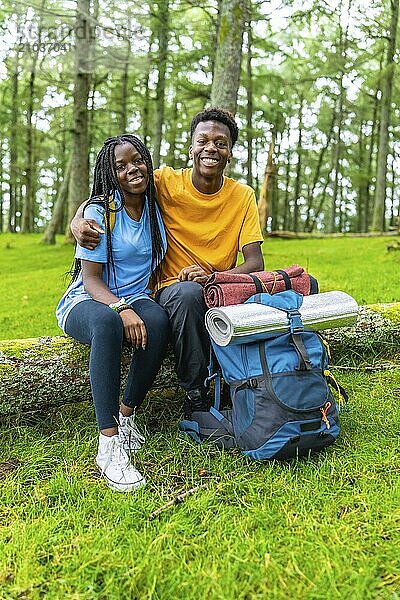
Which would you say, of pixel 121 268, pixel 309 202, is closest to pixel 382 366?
pixel 121 268

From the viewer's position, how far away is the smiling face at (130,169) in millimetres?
3174

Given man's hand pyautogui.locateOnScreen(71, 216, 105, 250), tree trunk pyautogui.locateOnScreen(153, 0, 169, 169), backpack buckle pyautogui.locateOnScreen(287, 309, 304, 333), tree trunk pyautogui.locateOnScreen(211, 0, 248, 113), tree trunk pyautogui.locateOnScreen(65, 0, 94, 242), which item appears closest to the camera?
backpack buckle pyautogui.locateOnScreen(287, 309, 304, 333)

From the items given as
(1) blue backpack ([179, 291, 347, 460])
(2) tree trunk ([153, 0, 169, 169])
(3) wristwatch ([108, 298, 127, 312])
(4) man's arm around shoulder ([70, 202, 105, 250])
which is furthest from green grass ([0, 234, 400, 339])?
(2) tree trunk ([153, 0, 169, 169])

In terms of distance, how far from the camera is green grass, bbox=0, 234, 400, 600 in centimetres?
195

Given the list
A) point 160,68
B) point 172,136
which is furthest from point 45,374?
point 172,136

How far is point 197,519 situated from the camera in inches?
92.0

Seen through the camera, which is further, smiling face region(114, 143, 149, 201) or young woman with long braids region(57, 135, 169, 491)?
smiling face region(114, 143, 149, 201)

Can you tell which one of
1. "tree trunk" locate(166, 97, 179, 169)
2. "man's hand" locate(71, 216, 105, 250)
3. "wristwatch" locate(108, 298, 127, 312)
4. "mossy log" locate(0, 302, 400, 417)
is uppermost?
"tree trunk" locate(166, 97, 179, 169)

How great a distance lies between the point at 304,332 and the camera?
294 centimetres

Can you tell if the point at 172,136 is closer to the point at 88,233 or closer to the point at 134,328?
the point at 88,233

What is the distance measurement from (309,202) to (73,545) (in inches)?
1086

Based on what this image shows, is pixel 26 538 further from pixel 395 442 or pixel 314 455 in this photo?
pixel 395 442

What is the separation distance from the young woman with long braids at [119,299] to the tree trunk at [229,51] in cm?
397

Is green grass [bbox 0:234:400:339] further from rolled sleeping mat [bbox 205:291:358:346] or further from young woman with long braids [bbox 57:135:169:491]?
rolled sleeping mat [bbox 205:291:358:346]
